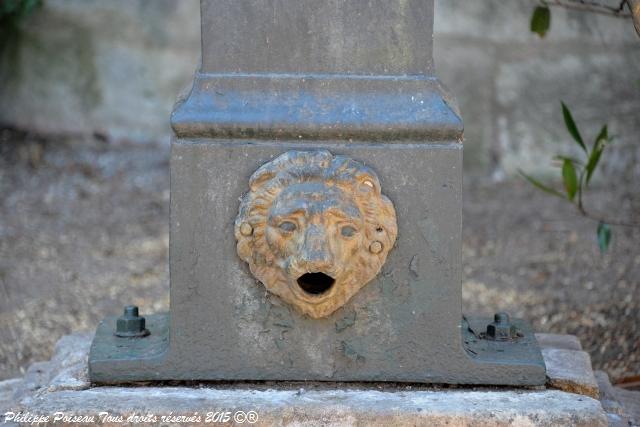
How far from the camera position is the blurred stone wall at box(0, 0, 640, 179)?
193 inches

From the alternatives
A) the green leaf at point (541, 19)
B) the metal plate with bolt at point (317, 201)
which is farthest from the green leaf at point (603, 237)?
the metal plate with bolt at point (317, 201)

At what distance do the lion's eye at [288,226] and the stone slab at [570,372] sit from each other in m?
0.66

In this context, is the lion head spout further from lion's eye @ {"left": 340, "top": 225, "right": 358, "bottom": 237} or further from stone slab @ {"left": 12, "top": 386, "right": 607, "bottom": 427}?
stone slab @ {"left": 12, "top": 386, "right": 607, "bottom": 427}

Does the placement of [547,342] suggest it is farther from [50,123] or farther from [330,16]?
[50,123]

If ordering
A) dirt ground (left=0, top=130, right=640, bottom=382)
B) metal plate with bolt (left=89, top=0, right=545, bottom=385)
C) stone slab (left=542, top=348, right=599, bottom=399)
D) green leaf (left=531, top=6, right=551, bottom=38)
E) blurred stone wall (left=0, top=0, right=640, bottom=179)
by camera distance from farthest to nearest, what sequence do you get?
blurred stone wall (left=0, top=0, right=640, bottom=179) → dirt ground (left=0, top=130, right=640, bottom=382) → green leaf (left=531, top=6, right=551, bottom=38) → stone slab (left=542, top=348, right=599, bottom=399) → metal plate with bolt (left=89, top=0, right=545, bottom=385)

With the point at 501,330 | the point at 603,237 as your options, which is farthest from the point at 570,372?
the point at 603,237

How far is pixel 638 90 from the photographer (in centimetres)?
486

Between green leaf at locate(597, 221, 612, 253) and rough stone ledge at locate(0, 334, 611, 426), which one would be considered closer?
rough stone ledge at locate(0, 334, 611, 426)

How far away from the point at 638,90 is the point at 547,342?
2538 millimetres

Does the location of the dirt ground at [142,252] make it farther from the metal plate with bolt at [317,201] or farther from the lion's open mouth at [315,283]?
the lion's open mouth at [315,283]

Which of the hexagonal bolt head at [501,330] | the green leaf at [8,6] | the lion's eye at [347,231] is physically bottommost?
the hexagonal bolt head at [501,330]

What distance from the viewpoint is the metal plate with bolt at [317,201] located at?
2.10 metres

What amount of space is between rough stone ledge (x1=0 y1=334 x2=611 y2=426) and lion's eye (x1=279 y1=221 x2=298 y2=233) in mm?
330

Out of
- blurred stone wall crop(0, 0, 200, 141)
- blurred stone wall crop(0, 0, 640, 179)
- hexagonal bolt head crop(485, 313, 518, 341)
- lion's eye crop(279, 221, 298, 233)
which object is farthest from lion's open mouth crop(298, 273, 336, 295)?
blurred stone wall crop(0, 0, 200, 141)
